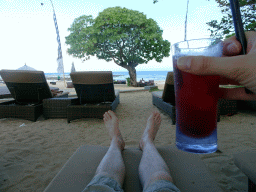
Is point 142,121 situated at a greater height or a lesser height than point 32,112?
lesser

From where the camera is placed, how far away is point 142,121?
3994 mm

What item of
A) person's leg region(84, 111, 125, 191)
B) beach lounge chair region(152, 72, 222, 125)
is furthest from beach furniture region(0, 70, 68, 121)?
person's leg region(84, 111, 125, 191)

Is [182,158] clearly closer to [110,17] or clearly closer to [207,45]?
[207,45]

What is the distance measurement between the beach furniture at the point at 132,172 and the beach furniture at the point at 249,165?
181mm

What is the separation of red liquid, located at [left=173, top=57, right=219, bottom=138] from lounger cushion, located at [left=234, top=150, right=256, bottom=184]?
0.49 metres

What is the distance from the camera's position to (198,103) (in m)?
0.68

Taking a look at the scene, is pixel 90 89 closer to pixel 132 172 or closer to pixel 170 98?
pixel 170 98

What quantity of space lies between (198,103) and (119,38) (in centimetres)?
1599

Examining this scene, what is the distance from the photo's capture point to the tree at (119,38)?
52.7 feet

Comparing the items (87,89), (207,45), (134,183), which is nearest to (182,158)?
(134,183)

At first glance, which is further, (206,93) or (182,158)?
(182,158)

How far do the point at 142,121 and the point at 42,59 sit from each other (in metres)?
70.1

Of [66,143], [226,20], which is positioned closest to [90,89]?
[66,143]

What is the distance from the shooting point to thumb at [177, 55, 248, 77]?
591 millimetres
